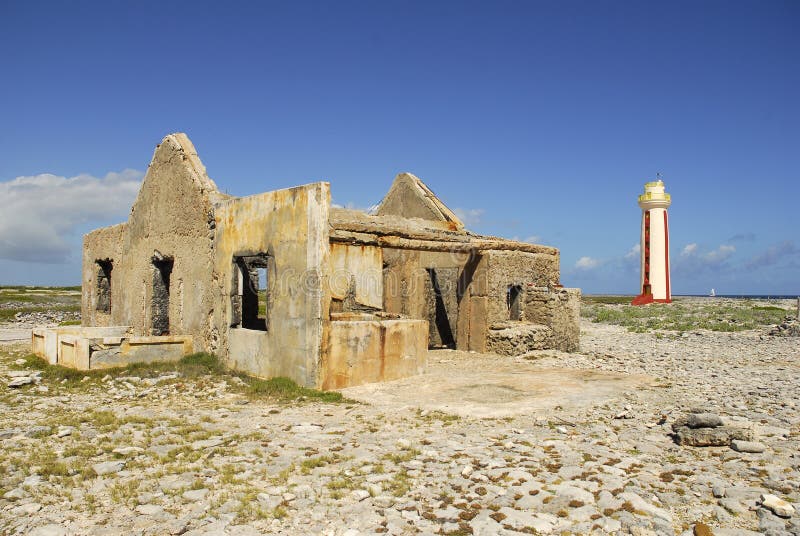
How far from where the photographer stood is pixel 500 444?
600 centimetres

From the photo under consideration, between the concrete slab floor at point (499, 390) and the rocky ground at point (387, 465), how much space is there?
24 centimetres

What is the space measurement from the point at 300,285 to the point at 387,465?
4.33m

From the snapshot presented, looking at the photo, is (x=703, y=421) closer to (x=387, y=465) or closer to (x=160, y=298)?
(x=387, y=465)

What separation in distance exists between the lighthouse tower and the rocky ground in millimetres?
26828

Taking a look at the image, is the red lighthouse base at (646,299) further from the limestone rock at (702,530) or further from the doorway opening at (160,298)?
the limestone rock at (702,530)

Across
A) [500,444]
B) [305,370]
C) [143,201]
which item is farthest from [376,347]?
[143,201]

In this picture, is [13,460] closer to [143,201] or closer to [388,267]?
[143,201]

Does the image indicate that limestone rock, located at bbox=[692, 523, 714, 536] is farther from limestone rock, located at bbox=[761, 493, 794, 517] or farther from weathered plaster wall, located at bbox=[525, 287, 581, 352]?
weathered plaster wall, located at bbox=[525, 287, 581, 352]

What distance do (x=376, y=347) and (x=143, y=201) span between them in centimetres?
744

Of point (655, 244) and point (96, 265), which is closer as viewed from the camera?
point (96, 265)

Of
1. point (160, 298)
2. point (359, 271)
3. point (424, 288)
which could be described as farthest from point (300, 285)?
point (424, 288)

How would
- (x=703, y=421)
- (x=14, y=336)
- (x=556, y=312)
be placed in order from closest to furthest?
(x=703, y=421) → (x=556, y=312) → (x=14, y=336)

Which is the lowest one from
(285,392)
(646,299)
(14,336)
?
(285,392)

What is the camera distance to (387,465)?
5.33 m
